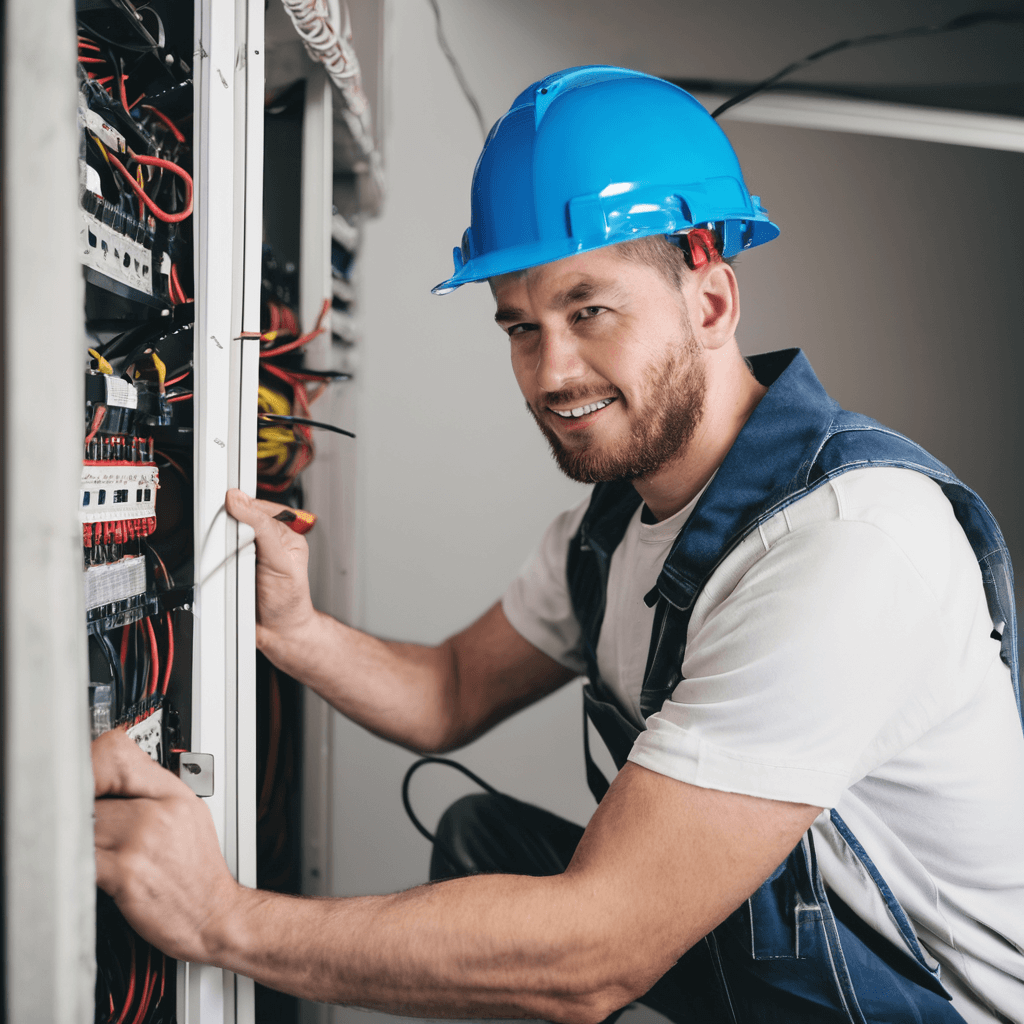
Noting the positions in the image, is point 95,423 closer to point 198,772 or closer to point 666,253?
point 198,772

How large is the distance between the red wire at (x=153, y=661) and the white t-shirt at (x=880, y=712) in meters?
0.47

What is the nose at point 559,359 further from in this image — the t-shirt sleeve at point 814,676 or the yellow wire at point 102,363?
the yellow wire at point 102,363

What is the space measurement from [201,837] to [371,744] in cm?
108

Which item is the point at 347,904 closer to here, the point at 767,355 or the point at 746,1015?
the point at 746,1015

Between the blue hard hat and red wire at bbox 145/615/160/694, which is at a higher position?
the blue hard hat

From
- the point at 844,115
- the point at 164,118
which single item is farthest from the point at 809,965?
the point at 844,115

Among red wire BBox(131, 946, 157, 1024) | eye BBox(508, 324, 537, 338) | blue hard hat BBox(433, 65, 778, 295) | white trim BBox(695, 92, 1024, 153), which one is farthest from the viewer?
white trim BBox(695, 92, 1024, 153)

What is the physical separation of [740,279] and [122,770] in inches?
58.1

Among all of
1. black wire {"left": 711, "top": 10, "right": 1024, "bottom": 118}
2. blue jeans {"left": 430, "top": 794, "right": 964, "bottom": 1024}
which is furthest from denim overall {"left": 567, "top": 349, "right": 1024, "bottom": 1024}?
black wire {"left": 711, "top": 10, "right": 1024, "bottom": 118}

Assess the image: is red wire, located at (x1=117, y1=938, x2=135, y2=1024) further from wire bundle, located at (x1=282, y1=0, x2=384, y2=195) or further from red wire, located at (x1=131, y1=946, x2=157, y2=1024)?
wire bundle, located at (x1=282, y1=0, x2=384, y2=195)

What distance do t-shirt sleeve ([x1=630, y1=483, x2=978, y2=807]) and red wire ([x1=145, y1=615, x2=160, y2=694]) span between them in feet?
1.52

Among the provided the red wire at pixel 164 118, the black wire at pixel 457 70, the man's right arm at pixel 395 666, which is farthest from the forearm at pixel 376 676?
the black wire at pixel 457 70

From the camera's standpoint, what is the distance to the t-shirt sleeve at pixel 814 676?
0.64m

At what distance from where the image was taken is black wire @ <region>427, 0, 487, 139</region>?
62.2 inches
